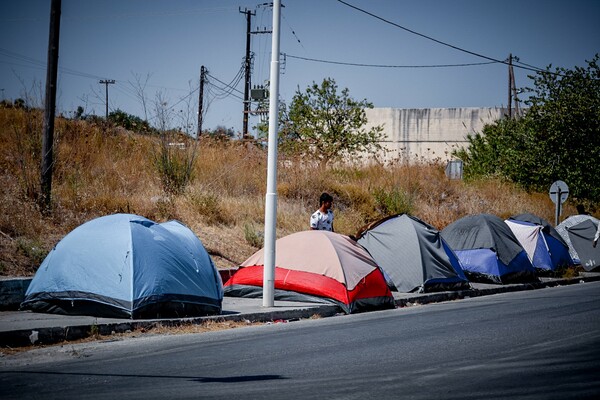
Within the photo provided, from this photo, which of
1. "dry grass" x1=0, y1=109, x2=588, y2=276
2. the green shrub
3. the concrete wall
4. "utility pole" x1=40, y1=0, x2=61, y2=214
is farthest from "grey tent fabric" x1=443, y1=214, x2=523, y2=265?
the concrete wall

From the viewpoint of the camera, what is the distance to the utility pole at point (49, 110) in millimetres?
16312

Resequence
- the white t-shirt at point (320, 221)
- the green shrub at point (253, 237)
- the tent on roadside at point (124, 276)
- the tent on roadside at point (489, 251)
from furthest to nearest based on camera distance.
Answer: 1. the tent on roadside at point (489, 251)
2. the green shrub at point (253, 237)
3. the white t-shirt at point (320, 221)
4. the tent on roadside at point (124, 276)

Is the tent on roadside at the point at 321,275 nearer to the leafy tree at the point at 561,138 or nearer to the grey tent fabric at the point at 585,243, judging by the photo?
the grey tent fabric at the point at 585,243

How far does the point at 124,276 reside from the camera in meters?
10.9

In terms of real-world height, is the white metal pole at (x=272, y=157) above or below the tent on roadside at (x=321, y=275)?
above

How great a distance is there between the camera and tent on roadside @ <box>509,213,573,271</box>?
22359mm

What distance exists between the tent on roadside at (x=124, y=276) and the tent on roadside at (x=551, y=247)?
44.9 ft

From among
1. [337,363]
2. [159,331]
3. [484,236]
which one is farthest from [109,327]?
[484,236]

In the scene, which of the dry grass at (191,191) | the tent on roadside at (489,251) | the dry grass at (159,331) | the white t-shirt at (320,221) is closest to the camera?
the dry grass at (159,331)

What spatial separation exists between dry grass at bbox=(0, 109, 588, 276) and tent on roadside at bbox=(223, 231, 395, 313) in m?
2.64

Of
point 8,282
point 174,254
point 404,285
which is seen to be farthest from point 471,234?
point 8,282

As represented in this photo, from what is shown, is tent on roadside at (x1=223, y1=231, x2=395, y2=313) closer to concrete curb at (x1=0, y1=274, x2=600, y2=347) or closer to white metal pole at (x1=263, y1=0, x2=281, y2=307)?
concrete curb at (x1=0, y1=274, x2=600, y2=347)

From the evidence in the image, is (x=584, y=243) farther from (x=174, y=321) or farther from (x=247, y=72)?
(x=247, y=72)

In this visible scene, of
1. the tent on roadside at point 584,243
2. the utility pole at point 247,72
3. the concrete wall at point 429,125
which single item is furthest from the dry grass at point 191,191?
the concrete wall at point 429,125
